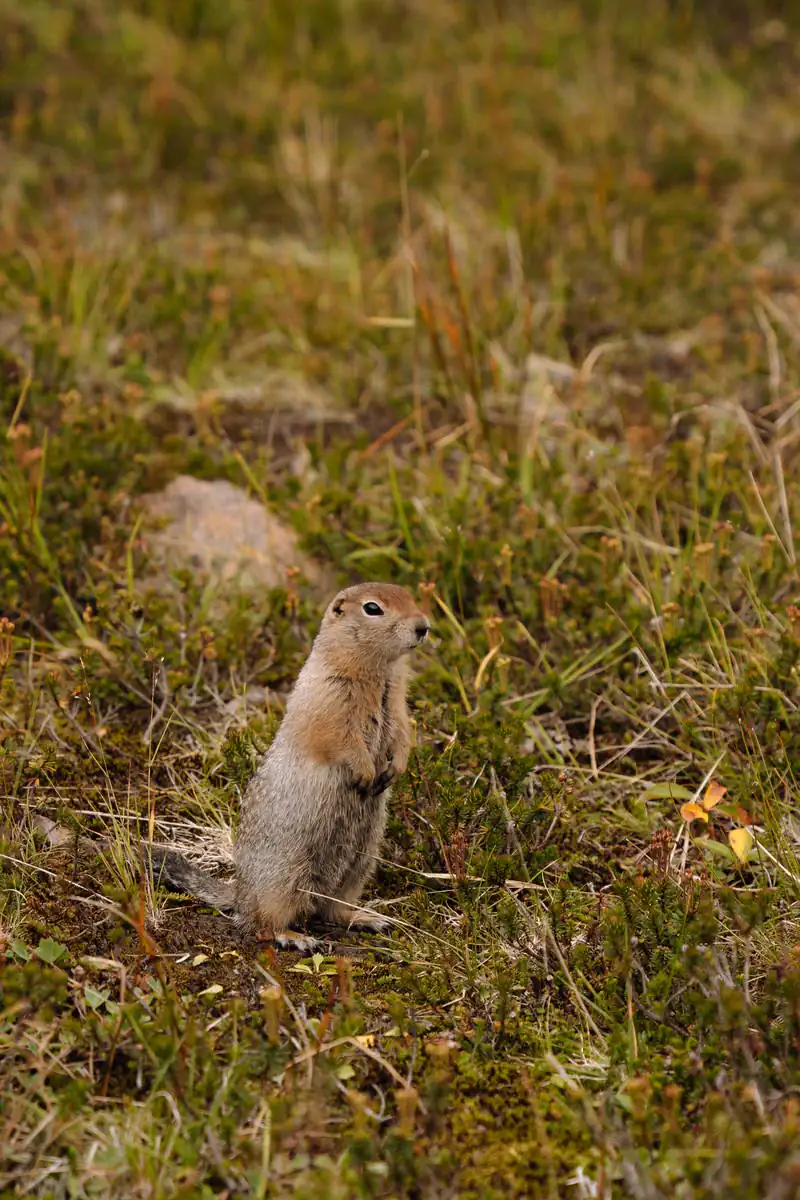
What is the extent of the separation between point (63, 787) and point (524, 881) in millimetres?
1937

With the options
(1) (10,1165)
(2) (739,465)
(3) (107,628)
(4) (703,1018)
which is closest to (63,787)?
(3) (107,628)

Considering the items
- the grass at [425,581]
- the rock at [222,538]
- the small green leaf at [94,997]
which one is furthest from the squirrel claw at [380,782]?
the rock at [222,538]

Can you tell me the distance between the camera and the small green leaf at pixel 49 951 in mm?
4582

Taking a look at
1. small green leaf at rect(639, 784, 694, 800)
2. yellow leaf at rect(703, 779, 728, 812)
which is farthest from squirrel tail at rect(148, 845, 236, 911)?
yellow leaf at rect(703, 779, 728, 812)

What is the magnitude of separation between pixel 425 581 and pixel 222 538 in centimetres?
121

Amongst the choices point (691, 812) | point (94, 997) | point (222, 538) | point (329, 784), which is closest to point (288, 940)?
point (329, 784)

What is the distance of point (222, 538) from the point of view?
712 centimetres

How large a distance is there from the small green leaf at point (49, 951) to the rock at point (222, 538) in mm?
2469

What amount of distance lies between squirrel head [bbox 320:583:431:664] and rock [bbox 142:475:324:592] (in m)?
1.31

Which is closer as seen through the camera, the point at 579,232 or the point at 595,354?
the point at 595,354

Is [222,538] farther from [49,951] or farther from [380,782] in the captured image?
[49,951]

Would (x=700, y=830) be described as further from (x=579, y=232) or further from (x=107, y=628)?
(x=579, y=232)

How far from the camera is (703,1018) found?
420 cm

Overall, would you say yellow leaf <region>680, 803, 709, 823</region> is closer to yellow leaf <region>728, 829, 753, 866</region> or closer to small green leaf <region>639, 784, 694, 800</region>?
yellow leaf <region>728, 829, 753, 866</region>
